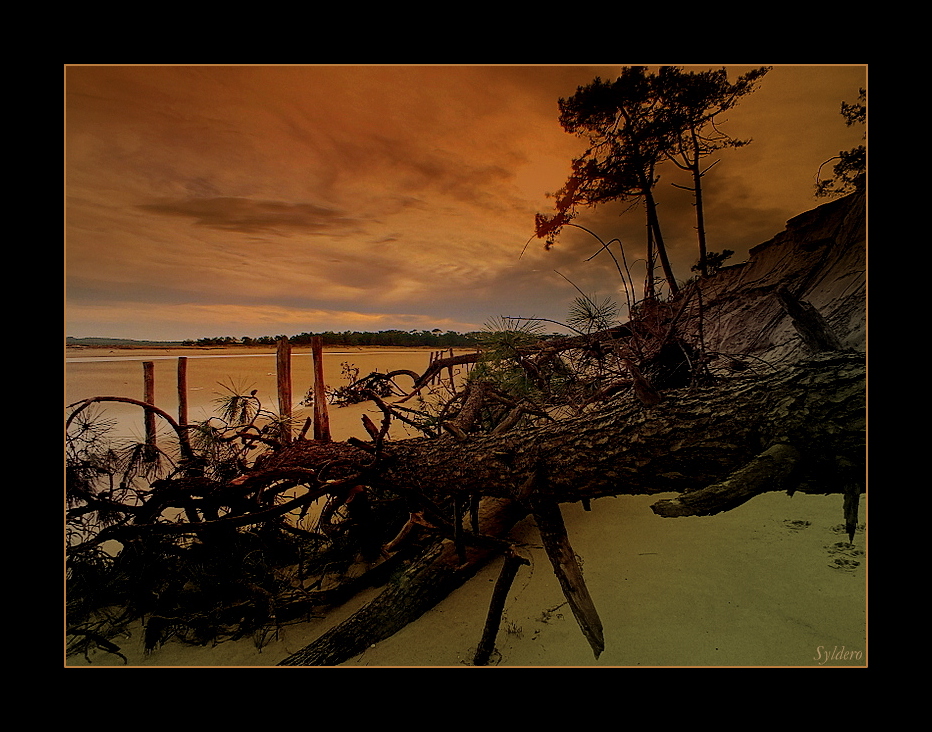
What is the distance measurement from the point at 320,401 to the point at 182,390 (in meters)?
0.68

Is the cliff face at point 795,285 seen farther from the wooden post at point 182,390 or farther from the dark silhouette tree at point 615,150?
the wooden post at point 182,390

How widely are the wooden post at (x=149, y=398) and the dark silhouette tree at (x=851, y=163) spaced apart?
3.10 metres

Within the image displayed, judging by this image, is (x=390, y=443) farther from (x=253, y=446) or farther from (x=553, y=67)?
(x=553, y=67)

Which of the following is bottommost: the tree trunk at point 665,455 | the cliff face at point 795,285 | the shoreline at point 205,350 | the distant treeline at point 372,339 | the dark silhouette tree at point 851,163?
the tree trunk at point 665,455

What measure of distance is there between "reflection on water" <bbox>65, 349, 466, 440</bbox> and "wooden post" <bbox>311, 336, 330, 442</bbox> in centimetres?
4

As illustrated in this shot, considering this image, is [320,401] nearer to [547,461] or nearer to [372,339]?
[372,339]

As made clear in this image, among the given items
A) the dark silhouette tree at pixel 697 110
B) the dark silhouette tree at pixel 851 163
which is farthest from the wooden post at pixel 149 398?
the dark silhouette tree at pixel 851 163

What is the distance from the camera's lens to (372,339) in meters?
1.92

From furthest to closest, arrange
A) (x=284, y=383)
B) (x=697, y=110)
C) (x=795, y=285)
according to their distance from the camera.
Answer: (x=284, y=383) → (x=795, y=285) → (x=697, y=110)

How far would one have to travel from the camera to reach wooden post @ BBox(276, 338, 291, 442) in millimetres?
1960

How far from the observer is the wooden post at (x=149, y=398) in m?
1.78

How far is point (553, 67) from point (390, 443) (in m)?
1.79

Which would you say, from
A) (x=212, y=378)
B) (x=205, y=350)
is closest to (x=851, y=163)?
(x=205, y=350)
